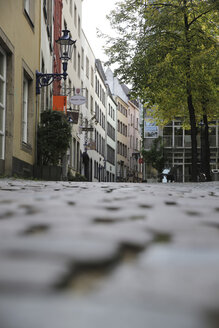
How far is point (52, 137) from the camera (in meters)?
15.6

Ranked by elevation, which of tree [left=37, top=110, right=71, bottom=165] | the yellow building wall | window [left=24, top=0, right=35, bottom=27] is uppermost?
window [left=24, top=0, right=35, bottom=27]

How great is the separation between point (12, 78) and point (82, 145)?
28.6 meters

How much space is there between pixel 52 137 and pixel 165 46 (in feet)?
23.6

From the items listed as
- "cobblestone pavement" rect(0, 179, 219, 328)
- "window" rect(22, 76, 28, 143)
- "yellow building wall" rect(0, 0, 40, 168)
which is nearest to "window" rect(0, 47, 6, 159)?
"yellow building wall" rect(0, 0, 40, 168)

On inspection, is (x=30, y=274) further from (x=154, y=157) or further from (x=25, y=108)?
(x=154, y=157)

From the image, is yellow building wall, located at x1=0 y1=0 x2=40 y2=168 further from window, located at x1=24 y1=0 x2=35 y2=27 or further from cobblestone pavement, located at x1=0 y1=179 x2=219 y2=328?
cobblestone pavement, located at x1=0 y1=179 x2=219 y2=328

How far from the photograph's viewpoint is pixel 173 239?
88 cm

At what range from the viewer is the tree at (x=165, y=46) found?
66.4ft

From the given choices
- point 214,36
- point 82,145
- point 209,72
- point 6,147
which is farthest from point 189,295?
point 82,145

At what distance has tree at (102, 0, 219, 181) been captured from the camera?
20.2 metres

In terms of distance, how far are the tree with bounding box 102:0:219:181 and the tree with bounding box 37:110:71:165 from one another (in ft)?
17.4

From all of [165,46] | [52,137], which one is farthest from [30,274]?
[165,46]

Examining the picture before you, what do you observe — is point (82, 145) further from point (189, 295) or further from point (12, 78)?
point (189, 295)

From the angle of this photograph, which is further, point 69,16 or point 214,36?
point 69,16
